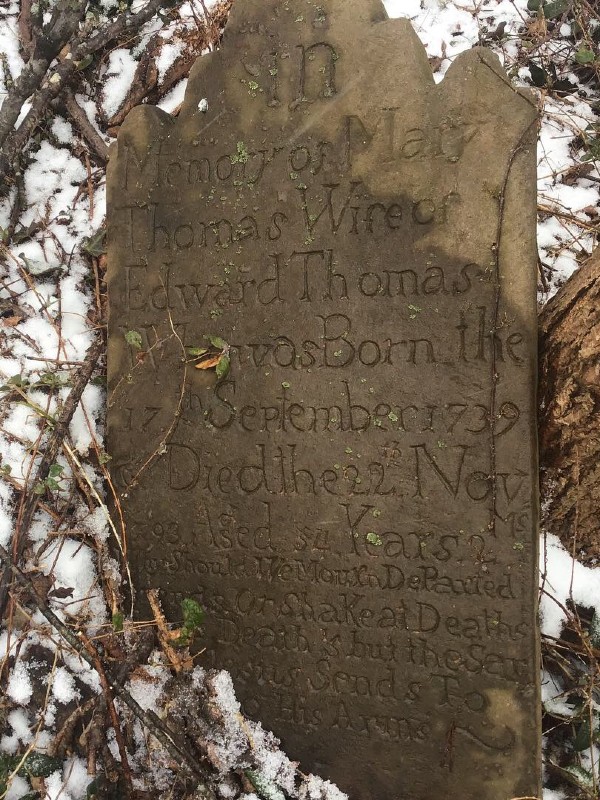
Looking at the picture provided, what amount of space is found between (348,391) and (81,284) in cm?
134

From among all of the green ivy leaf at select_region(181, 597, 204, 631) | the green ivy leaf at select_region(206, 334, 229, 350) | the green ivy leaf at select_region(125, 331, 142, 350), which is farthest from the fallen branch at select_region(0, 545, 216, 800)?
the green ivy leaf at select_region(206, 334, 229, 350)

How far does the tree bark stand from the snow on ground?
0.20 meters

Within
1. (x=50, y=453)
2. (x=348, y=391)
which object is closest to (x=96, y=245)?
(x=50, y=453)

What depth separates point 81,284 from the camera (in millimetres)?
2752

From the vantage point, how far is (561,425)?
2002 mm

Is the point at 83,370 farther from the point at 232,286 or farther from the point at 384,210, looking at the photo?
the point at 384,210

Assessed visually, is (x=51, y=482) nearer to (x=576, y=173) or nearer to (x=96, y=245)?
(x=96, y=245)

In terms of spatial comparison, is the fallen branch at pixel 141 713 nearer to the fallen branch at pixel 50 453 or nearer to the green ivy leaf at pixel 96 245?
the fallen branch at pixel 50 453

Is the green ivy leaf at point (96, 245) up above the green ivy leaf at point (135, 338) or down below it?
above

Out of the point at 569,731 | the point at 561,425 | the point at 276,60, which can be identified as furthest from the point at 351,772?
the point at 276,60

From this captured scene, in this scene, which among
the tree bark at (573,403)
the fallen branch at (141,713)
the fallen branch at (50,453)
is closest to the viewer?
the tree bark at (573,403)

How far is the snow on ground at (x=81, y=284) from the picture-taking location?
7.67 ft

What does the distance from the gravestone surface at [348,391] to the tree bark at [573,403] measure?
109mm

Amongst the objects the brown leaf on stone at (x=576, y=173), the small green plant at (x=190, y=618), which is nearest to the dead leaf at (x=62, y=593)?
the small green plant at (x=190, y=618)
